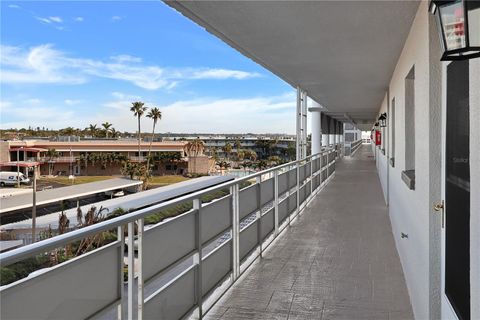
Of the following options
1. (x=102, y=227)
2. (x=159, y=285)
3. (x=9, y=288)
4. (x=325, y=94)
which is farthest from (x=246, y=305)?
(x=325, y=94)

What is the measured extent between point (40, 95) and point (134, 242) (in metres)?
56.0

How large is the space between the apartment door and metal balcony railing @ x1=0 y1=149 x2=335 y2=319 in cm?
125

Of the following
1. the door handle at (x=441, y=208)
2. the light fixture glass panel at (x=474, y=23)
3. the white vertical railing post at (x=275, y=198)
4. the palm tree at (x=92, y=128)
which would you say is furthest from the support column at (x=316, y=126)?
the palm tree at (x=92, y=128)

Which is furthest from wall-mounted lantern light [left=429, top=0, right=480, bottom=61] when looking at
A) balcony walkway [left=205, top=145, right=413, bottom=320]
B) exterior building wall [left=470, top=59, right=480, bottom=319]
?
balcony walkway [left=205, top=145, right=413, bottom=320]

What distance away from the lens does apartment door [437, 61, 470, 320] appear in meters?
1.59

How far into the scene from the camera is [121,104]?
5847 centimetres

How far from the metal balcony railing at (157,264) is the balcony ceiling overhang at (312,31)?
49.5 inches

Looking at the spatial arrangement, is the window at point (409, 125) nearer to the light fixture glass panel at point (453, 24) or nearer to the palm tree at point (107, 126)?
the light fixture glass panel at point (453, 24)

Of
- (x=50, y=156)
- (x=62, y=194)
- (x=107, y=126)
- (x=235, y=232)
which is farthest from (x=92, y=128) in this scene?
(x=235, y=232)

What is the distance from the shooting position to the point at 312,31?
12.3 feet

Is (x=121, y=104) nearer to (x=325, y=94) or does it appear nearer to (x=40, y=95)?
(x=40, y=95)

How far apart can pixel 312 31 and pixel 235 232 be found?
1.87 meters

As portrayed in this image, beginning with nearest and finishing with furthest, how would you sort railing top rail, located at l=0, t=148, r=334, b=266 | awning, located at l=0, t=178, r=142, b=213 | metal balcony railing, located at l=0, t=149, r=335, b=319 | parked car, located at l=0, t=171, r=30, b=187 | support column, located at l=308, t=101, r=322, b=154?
railing top rail, located at l=0, t=148, r=334, b=266 → metal balcony railing, located at l=0, t=149, r=335, b=319 → support column, located at l=308, t=101, r=322, b=154 → awning, located at l=0, t=178, r=142, b=213 → parked car, located at l=0, t=171, r=30, b=187

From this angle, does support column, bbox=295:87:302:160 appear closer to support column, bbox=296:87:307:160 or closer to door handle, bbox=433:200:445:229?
support column, bbox=296:87:307:160
